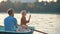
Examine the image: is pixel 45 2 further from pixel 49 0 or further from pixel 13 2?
pixel 13 2

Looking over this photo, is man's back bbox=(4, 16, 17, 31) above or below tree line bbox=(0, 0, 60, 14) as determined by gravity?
above

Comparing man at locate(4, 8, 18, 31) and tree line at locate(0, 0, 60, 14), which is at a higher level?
man at locate(4, 8, 18, 31)

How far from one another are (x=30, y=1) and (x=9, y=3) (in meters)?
6.08

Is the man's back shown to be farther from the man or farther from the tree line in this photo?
the tree line

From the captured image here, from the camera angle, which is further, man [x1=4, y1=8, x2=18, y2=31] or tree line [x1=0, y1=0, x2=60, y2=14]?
tree line [x1=0, y1=0, x2=60, y2=14]

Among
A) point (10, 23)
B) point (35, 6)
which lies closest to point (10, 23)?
point (10, 23)

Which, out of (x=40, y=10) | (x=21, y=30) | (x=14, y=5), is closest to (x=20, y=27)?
(x=21, y=30)

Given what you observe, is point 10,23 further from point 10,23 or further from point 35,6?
point 35,6

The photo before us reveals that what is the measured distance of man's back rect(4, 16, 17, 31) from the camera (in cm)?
989

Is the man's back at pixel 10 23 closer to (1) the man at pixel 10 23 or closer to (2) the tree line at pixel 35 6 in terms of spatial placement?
(1) the man at pixel 10 23

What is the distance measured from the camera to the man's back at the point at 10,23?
9.89 m

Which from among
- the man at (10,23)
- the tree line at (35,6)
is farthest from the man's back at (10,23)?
the tree line at (35,6)

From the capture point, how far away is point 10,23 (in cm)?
1009

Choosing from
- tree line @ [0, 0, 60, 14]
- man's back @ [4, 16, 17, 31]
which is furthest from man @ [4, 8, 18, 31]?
tree line @ [0, 0, 60, 14]
